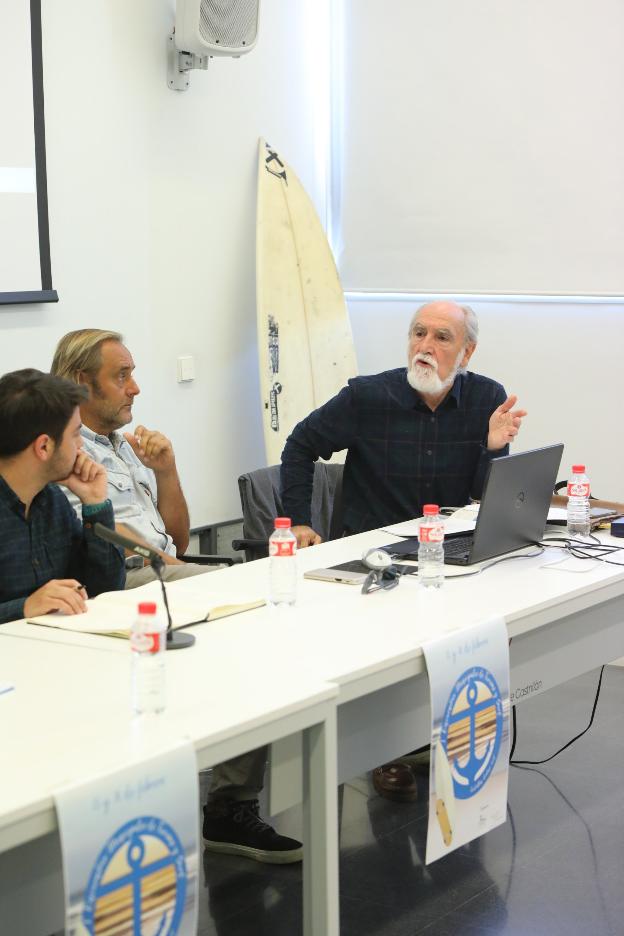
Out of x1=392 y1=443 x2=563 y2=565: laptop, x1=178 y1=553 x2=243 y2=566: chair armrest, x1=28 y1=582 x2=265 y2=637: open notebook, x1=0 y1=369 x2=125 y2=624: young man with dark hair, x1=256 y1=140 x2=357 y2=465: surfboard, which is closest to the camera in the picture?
x1=28 y1=582 x2=265 y2=637: open notebook

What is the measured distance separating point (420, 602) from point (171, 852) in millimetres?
978

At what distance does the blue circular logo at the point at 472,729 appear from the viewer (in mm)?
2105

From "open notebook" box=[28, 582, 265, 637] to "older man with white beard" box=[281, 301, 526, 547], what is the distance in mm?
1065

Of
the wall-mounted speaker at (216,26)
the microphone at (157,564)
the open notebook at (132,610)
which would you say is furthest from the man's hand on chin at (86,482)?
the wall-mounted speaker at (216,26)

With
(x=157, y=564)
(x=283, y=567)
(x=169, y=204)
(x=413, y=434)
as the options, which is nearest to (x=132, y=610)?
(x=157, y=564)

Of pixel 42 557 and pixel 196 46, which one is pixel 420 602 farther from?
pixel 196 46

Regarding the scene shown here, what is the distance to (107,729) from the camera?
1677 mm

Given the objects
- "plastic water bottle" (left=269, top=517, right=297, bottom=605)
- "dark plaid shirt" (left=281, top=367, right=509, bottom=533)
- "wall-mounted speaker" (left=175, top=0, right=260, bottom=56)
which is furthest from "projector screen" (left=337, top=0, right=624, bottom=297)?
"plastic water bottle" (left=269, top=517, right=297, bottom=605)

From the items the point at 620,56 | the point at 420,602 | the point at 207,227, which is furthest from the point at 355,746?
the point at 620,56

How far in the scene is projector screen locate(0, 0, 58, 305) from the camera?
3.71 meters

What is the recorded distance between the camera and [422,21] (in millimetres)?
4707

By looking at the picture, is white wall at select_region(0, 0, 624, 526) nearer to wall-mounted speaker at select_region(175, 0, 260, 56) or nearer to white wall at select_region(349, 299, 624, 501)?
white wall at select_region(349, 299, 624, 501)

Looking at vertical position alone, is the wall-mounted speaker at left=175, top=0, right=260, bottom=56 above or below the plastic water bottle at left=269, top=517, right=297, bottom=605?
above

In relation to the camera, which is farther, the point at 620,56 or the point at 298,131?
the point at 298,131
